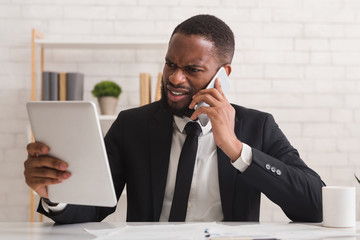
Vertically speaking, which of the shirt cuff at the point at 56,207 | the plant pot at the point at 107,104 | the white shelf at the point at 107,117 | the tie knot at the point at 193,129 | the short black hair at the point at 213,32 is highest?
the short black hair at the point at 213,32

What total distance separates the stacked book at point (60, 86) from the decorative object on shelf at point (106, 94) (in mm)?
117

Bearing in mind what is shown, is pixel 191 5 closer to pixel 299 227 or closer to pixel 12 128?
pixel 12 128

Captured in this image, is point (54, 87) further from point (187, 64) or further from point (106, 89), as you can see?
point (187, 64)

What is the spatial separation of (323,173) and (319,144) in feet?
0.60

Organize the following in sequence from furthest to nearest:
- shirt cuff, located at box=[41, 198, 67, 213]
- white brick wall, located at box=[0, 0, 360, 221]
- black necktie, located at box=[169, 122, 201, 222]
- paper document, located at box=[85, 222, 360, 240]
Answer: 1. white brick wall, located at box=[0, 0, 360, 221]
2. black necktie, located at box=[169, 122, 201, 222]
3. shirt cuff, located at box=[41, 198, 67, 213]
4. paper document, located at box=[85, 222, 360, 240]

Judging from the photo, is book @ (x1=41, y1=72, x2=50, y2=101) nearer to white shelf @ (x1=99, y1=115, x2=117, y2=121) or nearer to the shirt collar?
white shelf @ (x1=99, y1=115, x2=117, y2=121)

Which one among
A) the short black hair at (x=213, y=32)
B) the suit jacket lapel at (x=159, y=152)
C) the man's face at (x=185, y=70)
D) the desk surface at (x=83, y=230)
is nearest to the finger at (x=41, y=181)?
the desk surface at (x=83, y=230)

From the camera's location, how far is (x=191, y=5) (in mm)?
3115

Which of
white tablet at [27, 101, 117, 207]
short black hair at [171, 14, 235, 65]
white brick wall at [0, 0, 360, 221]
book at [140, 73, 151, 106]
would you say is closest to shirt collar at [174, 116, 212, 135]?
short black hair at [171, 14, 235, 65]

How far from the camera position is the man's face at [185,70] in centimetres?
172

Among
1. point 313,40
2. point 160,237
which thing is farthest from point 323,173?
point 160,237

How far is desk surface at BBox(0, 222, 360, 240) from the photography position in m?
1.24

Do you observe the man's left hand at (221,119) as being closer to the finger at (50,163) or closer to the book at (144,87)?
the finger at (50,163)

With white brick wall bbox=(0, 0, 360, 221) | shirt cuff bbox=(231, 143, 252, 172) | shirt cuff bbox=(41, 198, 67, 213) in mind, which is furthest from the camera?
white brick wall bbox=(0, 0, 360, 221)
